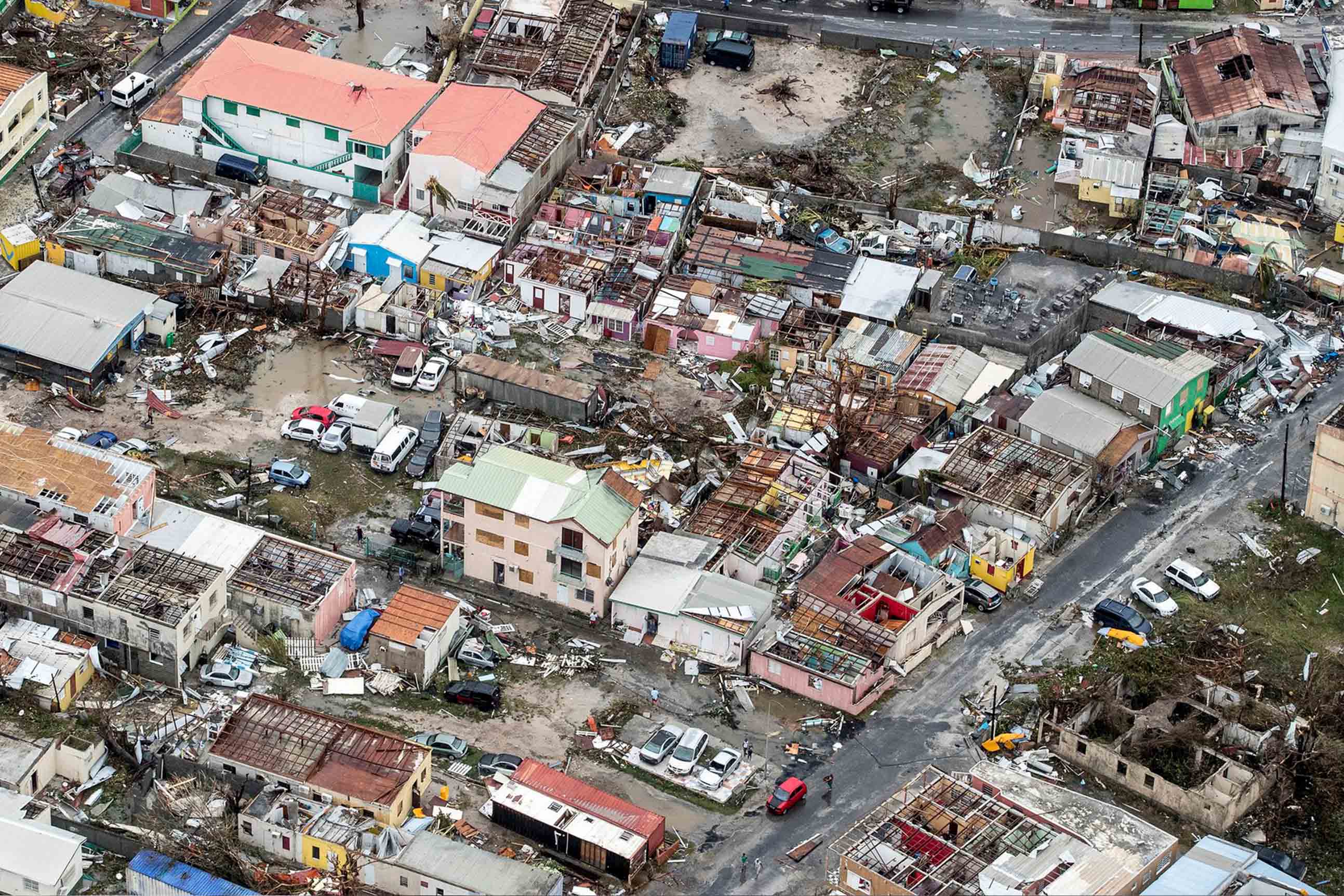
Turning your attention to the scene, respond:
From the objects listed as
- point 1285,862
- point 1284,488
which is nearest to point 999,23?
point 1284,488

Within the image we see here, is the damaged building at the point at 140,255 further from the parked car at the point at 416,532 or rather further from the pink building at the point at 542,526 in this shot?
the pink building at the point at 542,526

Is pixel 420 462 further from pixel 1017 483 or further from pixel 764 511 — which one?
pixel 1017 483

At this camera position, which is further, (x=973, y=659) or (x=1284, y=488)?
(x=1284, y=488)

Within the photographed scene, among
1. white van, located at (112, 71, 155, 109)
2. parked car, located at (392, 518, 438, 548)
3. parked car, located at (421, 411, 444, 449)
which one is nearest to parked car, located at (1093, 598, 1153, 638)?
parked car, located at (392, 518, 438, 548)

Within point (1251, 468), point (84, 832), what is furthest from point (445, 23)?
point (84, 832)

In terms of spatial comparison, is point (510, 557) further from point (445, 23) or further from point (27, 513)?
point (445, 23)

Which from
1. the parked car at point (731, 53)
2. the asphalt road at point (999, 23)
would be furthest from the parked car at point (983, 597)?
the asphalt road at point (999, 23)

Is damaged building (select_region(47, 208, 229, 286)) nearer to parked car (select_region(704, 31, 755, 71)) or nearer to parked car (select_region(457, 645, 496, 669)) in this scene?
parked car (select_region(457, 645, 496, 669))
